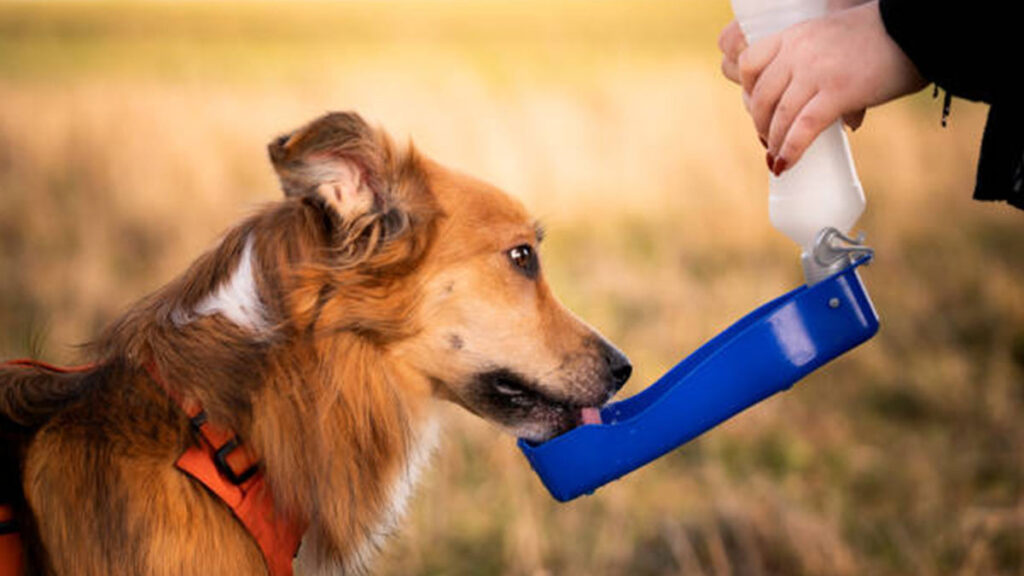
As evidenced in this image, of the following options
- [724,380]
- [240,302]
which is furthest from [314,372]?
[724,380]

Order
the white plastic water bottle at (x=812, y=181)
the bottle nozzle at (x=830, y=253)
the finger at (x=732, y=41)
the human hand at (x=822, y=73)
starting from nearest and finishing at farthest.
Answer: the human hand at (x=822, y=73) → the white plastic water bottle at (x=812, y=181) → the bottle nozzle at (x=830, y=253) → the finger at (x=732, y=41)

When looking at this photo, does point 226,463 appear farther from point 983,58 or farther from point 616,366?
point 983,58

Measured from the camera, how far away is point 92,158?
9016 mm

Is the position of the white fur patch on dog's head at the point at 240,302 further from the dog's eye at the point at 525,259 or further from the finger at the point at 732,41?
the finger at the point at 732,41

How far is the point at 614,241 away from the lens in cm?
881

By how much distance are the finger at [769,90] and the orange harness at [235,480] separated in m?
1.50

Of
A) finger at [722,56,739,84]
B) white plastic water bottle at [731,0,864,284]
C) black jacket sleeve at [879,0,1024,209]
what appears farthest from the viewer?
finger at [722,56,739,84]

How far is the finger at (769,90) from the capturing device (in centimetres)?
188

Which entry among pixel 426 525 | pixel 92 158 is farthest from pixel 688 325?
pixel 92 158

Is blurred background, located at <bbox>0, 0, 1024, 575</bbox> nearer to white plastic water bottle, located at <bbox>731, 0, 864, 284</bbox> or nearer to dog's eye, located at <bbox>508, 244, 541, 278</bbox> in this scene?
dog's eye, located at <bbox>508, 244, 541, 278</bbox>

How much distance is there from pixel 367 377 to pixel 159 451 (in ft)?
1.99

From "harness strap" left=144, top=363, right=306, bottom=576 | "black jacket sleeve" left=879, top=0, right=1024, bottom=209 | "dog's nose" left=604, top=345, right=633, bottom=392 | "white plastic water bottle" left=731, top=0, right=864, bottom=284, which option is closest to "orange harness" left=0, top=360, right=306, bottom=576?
"harness strap" left=144, top=363, right=306, bottom=576

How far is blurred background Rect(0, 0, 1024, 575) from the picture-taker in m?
4.29

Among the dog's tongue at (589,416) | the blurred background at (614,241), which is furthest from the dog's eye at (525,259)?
the blurred background at (614,241)
